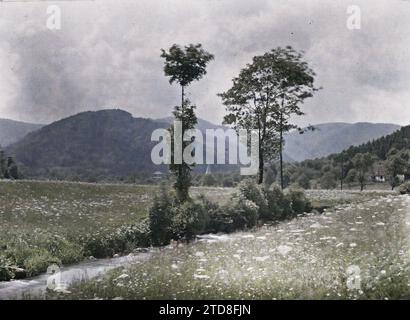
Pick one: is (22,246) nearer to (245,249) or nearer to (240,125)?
(245,249)

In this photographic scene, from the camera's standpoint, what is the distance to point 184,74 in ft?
54.6

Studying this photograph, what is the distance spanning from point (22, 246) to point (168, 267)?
5146mm

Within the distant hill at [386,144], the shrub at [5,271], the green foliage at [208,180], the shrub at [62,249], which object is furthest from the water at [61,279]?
the distant hill at [386,144]

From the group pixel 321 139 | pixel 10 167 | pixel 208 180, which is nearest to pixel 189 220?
pixel 208 180

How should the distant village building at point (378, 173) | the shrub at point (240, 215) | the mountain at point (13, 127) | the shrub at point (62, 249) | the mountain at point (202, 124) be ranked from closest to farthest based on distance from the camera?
1. the shrub at point (62, 249)
2. the mountain at point (13, 127)
3. the mountain at point (202, 124)
4. the shrub at point (240, 215)
5. the distant village building at point (378, 173)

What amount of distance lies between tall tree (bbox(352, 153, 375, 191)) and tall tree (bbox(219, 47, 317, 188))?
6.16m

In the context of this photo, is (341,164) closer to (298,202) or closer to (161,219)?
(298,202)

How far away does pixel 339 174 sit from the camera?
25.0 metres

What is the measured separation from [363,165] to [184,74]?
12294mm

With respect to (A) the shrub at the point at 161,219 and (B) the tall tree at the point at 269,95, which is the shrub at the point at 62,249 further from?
(B) the tall tree at the point at 269,95

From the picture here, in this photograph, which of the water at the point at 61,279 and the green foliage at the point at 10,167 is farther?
the green foliage at the point at 10,167

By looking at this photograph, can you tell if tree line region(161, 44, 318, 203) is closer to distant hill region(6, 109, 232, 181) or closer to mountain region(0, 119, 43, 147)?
distant hill region(6, 109, 232, 181)

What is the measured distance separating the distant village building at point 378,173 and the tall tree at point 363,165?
0.45m

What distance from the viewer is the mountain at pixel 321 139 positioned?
17719 mm
